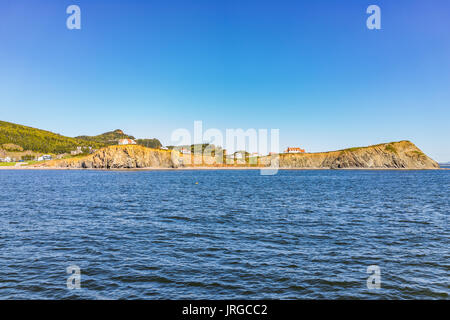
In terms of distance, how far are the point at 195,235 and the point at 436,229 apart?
868 inches

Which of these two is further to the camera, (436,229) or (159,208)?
(159,208)

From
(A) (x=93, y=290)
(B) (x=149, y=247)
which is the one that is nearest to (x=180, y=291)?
(A) (x=93, y=290)

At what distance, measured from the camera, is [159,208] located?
122ft

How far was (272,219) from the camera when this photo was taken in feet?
96.9

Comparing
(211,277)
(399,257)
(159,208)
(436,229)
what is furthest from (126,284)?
(436,229)

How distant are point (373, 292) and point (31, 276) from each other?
695 inches

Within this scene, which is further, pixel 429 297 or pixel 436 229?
pixel 436 229

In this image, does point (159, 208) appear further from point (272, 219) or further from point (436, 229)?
point (436, 229)
